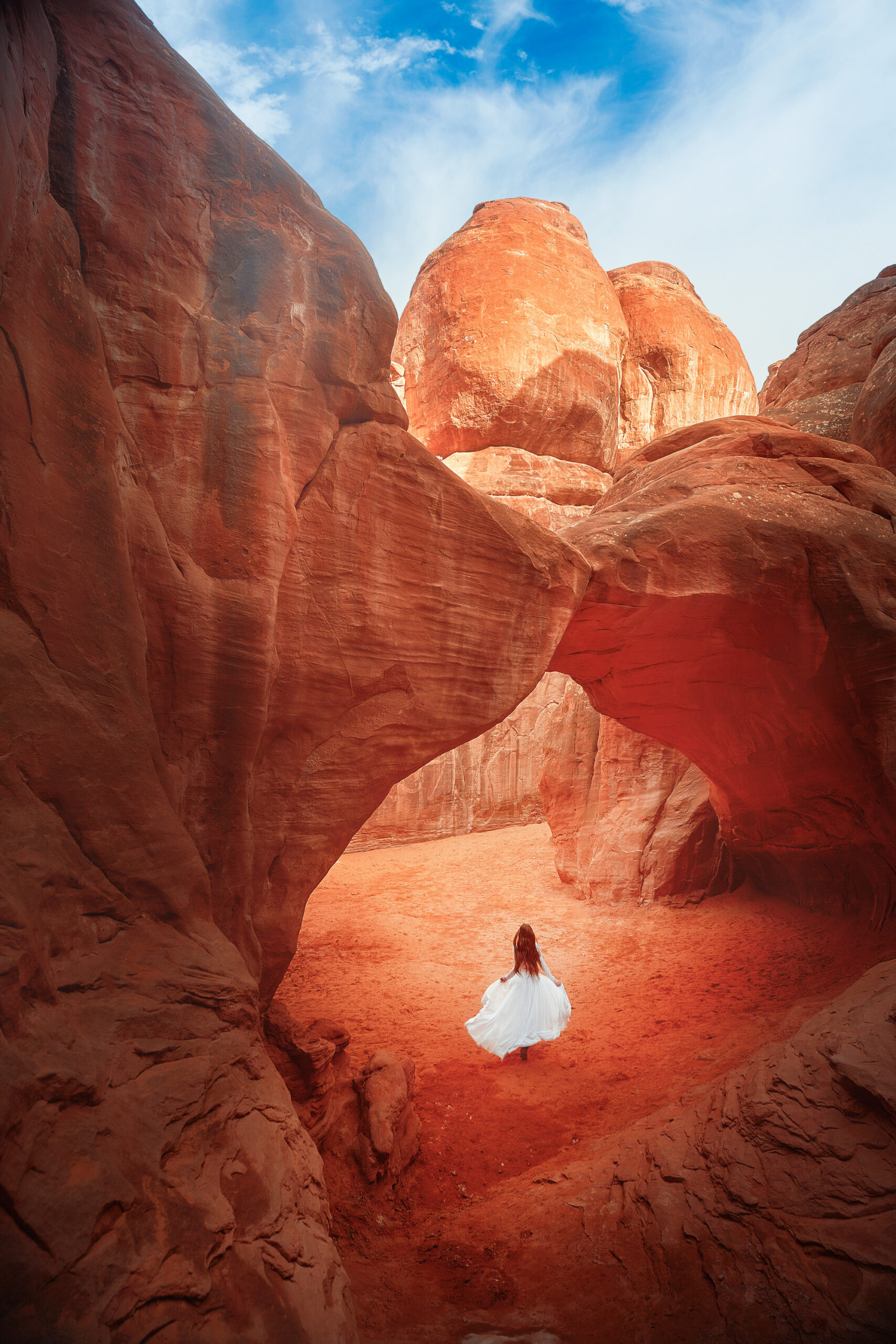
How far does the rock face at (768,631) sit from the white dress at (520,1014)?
10.5 ft

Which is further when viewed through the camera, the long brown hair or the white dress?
the long brown hair

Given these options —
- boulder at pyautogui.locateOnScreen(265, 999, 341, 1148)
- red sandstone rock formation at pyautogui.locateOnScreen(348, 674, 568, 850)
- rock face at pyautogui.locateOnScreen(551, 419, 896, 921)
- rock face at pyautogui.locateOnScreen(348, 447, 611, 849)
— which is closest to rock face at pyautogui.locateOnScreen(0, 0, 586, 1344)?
boulder at pyautogui.locateOnScreen(265, 999, 341, 1148)

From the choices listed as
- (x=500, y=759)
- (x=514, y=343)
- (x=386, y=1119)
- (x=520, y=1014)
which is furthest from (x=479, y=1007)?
(x=514, y=343)

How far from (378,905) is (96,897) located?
846cm

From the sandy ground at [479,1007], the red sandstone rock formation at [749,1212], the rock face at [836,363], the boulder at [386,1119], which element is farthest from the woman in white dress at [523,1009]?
the rock face at [836,363]

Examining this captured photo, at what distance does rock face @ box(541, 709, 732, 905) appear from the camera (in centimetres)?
1001

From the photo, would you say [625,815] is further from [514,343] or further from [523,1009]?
[514,343]

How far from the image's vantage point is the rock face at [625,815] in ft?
32.8

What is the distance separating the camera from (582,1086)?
592cm

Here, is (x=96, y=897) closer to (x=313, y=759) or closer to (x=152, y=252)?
(x=313, y=759)

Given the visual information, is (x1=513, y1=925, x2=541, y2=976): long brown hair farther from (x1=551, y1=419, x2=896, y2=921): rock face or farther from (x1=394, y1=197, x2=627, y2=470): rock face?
(x1=394, y1=197, x2=627, y2=470): rock face

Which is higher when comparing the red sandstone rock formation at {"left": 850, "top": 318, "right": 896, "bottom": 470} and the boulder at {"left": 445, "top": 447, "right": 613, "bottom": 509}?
the boulder at {"left": 445, "top": 447, "right": 613, "bottom": 509}

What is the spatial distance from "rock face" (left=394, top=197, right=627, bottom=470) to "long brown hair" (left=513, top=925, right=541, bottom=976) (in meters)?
14.0

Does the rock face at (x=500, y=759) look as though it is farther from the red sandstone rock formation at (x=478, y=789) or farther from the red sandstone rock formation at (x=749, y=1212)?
the red sandstone rock formation at (x=749, y=1212)
